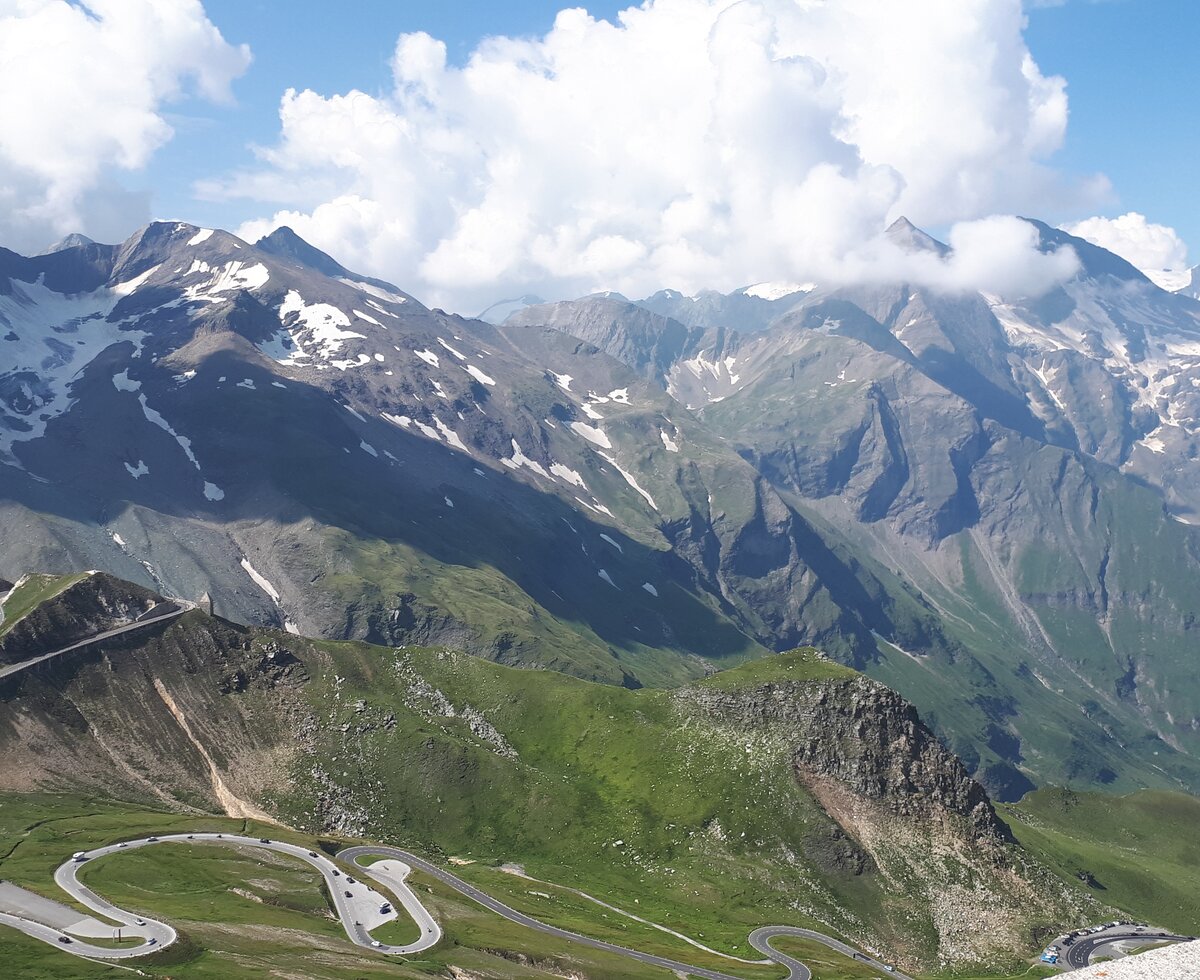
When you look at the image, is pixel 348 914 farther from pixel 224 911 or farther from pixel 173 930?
pixel 173 930

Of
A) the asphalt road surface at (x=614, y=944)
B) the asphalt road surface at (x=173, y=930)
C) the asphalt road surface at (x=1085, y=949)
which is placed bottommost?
the asphalt road surface at (x=173, y=930)

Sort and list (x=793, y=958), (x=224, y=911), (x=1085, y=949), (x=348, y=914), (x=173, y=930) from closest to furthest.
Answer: (x=173, y=930) → (x=224, y=911) → (x=348, y=914) → (x=793, y=958) → (x=1085, y=949)

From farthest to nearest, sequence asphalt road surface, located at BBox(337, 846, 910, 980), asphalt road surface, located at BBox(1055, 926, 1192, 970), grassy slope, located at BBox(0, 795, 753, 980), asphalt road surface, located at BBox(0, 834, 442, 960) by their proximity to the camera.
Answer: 1. asphalt road surface, located at BBox(1055, 926, 1192, 970)
2. asphalt road surface, located at BBox(337, 846, 910, 980)
3. asphalt road surface, located at BBox(0, 834, 442, 960)
4. grassy slope, located at BBox(0, 795, 753, 980)

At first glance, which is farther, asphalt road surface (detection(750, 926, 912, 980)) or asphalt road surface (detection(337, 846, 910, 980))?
asphalt road surface (detection(750, 926, 912, 980))

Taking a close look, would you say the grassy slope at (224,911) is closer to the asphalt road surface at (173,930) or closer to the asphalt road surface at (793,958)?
the asphalt road surface at (173,930)

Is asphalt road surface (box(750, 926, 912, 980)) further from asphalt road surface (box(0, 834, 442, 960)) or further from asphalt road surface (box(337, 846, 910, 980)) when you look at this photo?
asphalt road surface (box(0, 834, 442, 960))

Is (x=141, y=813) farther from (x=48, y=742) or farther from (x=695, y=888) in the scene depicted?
(x=695, y=888)

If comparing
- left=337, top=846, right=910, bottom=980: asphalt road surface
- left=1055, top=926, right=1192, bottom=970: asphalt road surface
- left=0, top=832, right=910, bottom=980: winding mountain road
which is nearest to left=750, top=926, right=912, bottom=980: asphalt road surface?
left=337, top=846, right=910, bottom=980: asphalt road surface

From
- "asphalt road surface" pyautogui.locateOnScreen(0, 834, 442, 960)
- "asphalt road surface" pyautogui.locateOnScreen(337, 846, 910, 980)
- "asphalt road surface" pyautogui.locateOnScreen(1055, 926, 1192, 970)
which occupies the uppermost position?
"asphalt road surface" pyautogui.locateOnScreen(1055, 926, 1192, 970)

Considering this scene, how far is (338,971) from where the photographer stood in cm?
11769

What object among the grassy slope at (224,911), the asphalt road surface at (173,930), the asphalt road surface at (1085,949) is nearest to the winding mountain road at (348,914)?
the asphalt road surface at (173,930)

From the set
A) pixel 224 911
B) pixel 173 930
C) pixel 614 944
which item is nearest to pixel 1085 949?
pixel 614 944

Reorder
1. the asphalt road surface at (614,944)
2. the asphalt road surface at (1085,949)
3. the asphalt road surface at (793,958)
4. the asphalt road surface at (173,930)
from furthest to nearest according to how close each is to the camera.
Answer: the asphalt road surface at (1085,949), the asphalt road surface at (793,958), the asphalt road surface at (614,944), the asphalt road surface at (173,930)

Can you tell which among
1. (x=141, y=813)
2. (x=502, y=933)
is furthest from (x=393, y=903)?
(x=141, y=813)
